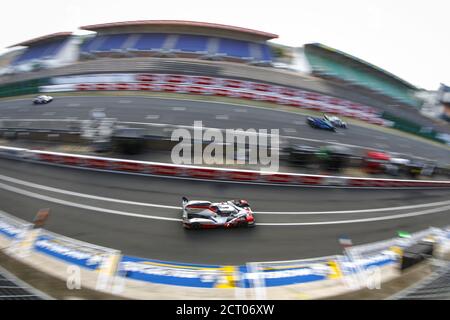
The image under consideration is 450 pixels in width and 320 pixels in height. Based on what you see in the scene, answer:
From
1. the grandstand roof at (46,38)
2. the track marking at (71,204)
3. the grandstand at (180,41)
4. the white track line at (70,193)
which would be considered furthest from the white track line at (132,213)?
the grandstand roof at (46,38)

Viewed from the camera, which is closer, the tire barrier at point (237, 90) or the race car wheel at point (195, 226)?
the race car wheel at point (195, 226)

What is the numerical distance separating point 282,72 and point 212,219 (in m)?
32.4

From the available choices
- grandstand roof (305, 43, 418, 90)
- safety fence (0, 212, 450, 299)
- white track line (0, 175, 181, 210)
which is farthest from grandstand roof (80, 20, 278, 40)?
safety fence (0, 212, 450, 299)

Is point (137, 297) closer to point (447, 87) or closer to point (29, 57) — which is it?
point (447, 87)

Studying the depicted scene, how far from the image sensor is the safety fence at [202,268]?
9.71m

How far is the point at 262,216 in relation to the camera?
13.6m

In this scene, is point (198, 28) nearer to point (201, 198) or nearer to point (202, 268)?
point (201, 198)

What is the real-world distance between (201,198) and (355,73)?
41.1m

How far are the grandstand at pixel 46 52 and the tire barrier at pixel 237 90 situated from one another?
19.9m

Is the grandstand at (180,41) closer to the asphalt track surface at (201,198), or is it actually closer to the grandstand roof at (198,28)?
the grandstand roof at (198,28)

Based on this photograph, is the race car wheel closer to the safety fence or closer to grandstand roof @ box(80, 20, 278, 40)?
the safety fence

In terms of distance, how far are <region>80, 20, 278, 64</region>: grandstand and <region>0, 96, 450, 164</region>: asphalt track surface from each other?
651 inches

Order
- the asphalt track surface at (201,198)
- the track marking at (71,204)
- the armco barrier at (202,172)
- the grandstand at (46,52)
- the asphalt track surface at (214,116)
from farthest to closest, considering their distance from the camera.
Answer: the grandstand at (46,52)
the asphalt track surface at (214,116)
the armco barrier at (202,172)
the track marking at (71,204)
the asphalt track surface at (201,198)
